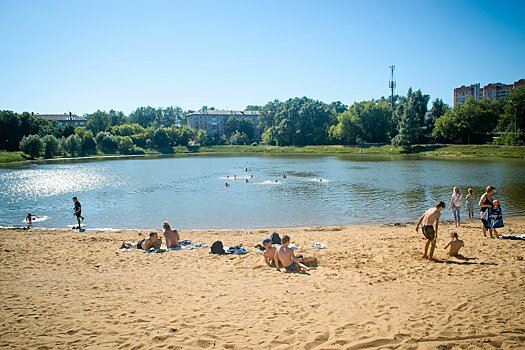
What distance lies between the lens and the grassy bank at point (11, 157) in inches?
3976

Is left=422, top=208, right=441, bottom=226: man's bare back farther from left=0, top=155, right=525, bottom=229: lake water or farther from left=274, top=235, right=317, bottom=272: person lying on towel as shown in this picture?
left=0, top=155, right=525, bottom=229: lake water

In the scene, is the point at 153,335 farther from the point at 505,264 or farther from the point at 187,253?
the point at 505,264

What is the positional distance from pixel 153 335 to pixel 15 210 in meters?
31.6

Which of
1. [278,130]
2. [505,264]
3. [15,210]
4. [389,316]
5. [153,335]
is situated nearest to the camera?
[153,335]

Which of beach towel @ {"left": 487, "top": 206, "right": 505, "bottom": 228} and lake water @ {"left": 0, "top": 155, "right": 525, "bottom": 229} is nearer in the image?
beach towel @ {"left": 487, "top": 206, "right": 505, "bottom": 228}

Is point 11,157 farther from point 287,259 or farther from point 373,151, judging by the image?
point 287,259

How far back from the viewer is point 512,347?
7.00 meters

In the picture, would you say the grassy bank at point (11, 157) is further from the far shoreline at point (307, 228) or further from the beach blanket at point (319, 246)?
the beach blanket at point (319, 246)

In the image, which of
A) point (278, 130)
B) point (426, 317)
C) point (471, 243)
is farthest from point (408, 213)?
point (278, 130)

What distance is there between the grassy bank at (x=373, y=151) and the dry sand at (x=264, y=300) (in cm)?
7904

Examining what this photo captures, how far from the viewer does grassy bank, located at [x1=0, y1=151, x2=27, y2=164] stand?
101m

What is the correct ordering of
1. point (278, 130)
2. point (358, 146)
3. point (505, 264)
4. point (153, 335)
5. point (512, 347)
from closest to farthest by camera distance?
point (512, 347), point (153, 335), point (505, 264), point (358, 146), point (278, 130)

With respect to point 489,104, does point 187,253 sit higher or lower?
lower

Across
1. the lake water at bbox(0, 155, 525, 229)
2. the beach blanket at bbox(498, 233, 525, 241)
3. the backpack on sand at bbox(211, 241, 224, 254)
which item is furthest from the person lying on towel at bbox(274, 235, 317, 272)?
the lake water at bbox(0, 155, 525, 229)
